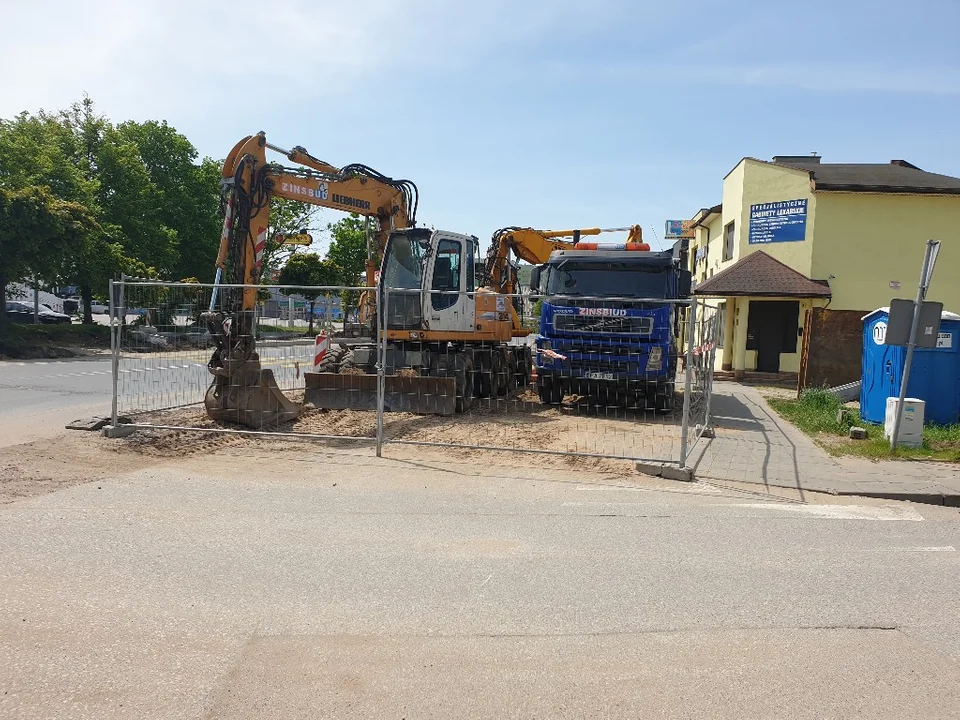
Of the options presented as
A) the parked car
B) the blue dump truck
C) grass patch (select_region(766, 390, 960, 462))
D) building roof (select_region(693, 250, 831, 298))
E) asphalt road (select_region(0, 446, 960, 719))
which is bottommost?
asphalt road (select_region(0, 446, 960, 719))

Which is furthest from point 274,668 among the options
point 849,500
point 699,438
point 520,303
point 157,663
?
point 520,303

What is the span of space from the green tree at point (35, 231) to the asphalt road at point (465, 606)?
22.9 m

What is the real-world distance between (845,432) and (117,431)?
11.3 metres

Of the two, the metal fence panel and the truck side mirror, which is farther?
the truck side mirror

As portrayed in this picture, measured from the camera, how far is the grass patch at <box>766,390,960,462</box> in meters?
10.1

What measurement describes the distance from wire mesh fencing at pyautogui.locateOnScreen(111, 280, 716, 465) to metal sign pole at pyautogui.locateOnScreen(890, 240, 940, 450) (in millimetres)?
2605

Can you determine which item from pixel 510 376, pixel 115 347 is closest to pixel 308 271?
pixel 510 376

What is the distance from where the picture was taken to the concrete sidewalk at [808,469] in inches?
320

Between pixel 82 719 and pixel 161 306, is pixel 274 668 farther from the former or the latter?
pixel 161 306

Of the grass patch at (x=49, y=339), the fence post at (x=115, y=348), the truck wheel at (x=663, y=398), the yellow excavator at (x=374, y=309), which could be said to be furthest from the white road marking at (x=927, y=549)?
the grass patch at (x=49, y=339)

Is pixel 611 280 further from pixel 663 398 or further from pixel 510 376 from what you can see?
pixel 510 376

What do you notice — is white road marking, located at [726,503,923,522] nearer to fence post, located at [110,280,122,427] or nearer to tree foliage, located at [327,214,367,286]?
fence post, located at [110,280,122,427]

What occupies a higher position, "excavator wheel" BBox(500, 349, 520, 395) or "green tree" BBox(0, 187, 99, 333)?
"green tree" BBox(0, 187, 99, 333)

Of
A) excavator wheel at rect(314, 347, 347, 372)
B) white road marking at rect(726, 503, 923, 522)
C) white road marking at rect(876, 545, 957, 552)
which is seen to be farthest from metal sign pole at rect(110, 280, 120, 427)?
white road marking at rect(876, 545, 957, 552)
